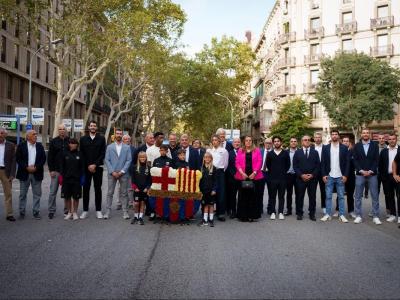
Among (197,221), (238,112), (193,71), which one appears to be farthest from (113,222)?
(238,112)

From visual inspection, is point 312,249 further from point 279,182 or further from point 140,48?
point 140,48

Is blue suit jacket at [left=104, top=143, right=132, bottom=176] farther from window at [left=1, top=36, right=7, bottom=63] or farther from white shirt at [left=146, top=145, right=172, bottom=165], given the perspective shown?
window at [left=1, top=36, right=7, bottom=63]

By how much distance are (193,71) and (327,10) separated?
17.0 m

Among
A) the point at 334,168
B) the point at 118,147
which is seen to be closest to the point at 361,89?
the point at 334,168

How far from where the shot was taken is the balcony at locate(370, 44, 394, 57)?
45.8m

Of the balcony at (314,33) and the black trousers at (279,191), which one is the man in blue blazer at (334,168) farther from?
the balcony at (314,33)

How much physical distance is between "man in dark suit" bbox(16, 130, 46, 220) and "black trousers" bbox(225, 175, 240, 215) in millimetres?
4304

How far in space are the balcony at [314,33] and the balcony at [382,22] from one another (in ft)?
17.4

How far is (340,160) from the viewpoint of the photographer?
10.9 meters

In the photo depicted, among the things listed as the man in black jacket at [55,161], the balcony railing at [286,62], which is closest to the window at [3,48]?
the balcony railing at [286,62]

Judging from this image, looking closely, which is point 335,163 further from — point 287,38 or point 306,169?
point 287,38

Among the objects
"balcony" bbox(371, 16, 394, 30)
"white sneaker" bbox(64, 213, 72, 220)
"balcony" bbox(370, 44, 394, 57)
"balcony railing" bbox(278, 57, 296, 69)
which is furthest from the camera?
"balcony railing" bbox(278, 57, 296, 69)

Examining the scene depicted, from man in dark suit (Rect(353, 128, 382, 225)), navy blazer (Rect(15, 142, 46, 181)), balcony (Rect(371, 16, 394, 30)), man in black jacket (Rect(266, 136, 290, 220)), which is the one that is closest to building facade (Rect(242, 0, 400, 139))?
balcony (Rect(371, 16, 394, 30))

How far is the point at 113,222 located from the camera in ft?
31.8
